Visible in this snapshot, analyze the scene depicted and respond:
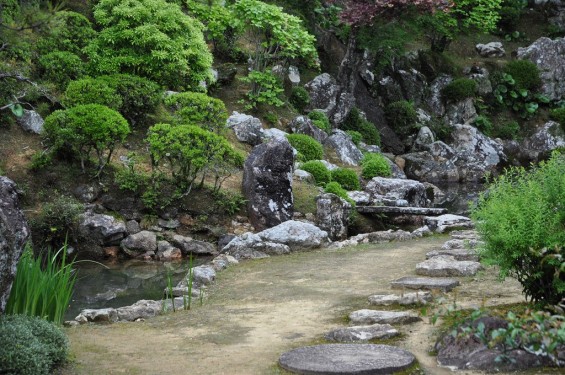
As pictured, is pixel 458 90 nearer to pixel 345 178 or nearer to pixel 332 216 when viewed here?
pixel 345 178

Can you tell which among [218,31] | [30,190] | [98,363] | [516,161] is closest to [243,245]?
[30,190]

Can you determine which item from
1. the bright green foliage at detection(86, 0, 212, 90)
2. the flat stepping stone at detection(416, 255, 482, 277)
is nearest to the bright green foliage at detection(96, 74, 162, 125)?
the bright green foliage at detection(86, 0, 212, 90)

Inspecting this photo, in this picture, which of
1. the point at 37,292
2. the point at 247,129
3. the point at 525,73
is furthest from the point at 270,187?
the point at 525,73

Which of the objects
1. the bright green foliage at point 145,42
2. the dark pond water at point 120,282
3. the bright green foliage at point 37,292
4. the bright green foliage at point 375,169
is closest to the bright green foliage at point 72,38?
the bright green foliage at point 145,42

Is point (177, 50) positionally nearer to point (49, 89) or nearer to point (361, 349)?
point (49, 89)

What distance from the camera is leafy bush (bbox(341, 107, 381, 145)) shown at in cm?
2388

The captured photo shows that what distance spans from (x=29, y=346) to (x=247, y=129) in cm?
1289

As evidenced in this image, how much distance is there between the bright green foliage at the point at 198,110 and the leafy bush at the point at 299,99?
650 centimetres

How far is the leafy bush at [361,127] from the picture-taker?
78.3 feet

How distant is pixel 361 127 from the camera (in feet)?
79.0

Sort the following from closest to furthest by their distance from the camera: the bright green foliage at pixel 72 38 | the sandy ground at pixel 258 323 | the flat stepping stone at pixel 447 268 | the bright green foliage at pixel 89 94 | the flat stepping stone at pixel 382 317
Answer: the sandy ground at pixel 258 323 < the flat stepping stone at pixel 382 317 < the flat stepping stone at pixel 447 268 < the bright green foliage at pixel 89 94 < the bright green foliage at pixel 72 38

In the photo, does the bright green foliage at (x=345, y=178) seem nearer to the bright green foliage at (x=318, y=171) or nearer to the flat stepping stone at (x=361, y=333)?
the bright green foliage at (x=318, y=171)

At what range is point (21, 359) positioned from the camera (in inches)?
185

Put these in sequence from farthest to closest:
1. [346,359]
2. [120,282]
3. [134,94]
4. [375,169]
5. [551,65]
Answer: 1. [551,65]
2. [375,169]
3. [134,94]
4. [120,282]
5. [346,359]
